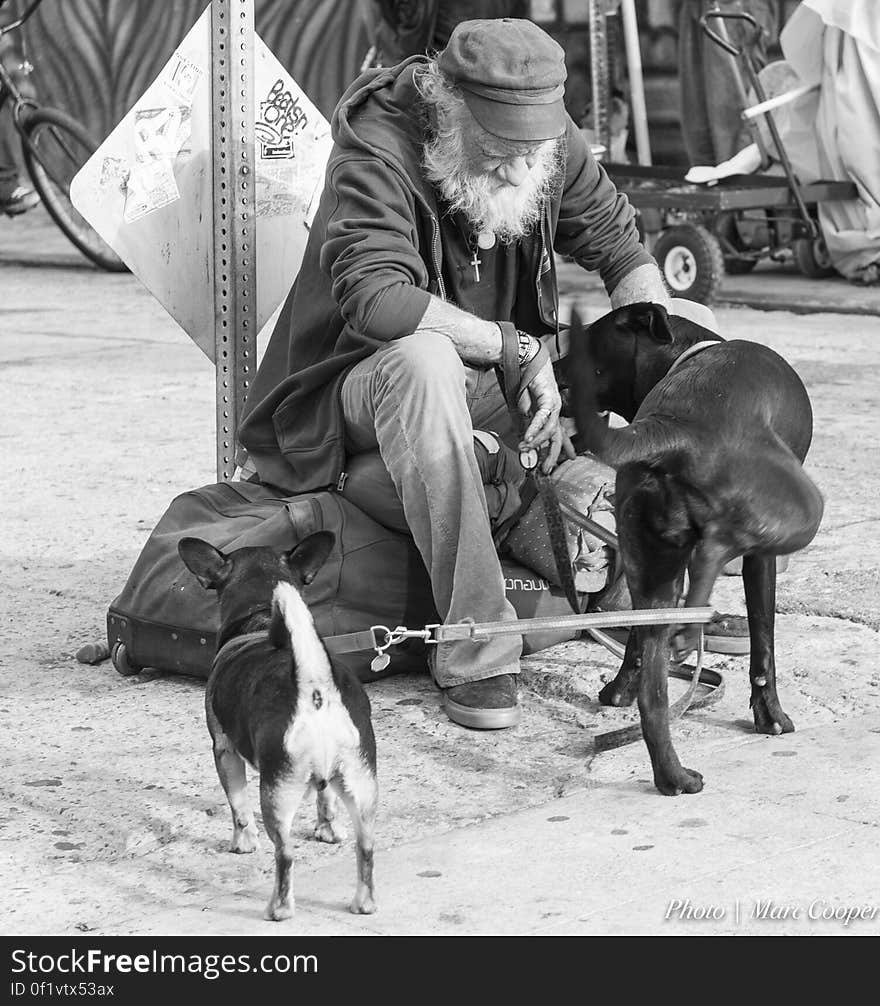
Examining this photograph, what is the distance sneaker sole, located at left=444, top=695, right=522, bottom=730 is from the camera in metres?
→ 3.57

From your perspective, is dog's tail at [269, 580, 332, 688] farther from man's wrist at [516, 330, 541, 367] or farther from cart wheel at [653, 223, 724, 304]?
cart wheel at [653, 223, 724, 304]

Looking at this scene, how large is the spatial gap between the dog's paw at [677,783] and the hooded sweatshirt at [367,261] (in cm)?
116

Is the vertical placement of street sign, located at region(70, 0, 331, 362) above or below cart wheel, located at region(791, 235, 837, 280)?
above

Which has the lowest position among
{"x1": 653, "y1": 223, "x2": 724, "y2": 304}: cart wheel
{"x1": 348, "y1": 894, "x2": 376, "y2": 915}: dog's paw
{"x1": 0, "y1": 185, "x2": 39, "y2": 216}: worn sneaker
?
{"x1": 0, "y1": 185, "x2": 39, "y2": 216}: worn sneaker

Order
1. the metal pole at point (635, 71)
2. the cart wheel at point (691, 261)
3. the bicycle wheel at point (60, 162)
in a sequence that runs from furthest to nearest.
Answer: the bicycle wheel at point (60, 162)
the metal pole at point (635, 71)
the cart wheel at point (691, 261)

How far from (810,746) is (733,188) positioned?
6.80 m

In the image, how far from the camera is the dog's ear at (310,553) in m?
3.09

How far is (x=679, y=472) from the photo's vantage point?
3.08 m

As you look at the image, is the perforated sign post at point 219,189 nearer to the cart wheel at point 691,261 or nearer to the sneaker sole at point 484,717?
the sneaker sole at point 484,717

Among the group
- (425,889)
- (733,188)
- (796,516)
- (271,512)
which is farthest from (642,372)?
(733,188)

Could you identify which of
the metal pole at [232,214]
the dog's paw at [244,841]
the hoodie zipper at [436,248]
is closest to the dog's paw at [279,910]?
the dog's paw at [244,841]

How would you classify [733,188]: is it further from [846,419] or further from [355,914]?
[355,914]

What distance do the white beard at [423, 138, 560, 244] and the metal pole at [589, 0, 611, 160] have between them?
6.77 metres

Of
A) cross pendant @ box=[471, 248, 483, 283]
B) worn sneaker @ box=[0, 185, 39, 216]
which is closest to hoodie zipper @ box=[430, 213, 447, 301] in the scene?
cross pendant @ box=[471, 248, 483, 283]
